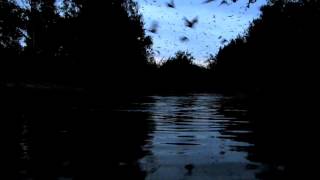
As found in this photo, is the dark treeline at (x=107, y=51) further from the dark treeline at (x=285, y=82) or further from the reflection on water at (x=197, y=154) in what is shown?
the reflection on water at (x=197, y=154)

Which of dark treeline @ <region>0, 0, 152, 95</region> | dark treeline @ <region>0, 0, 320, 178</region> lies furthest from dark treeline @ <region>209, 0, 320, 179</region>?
dark treeline @ <region>0, 0, 152, 95</region>

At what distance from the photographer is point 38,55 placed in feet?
235

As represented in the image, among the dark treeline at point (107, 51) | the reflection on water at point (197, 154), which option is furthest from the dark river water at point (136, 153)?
the dark treeline at point (107, 51)

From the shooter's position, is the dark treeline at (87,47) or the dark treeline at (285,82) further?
the dark treeline at (87,47)

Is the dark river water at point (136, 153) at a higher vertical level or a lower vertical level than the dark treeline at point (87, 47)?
lower

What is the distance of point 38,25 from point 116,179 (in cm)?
6691

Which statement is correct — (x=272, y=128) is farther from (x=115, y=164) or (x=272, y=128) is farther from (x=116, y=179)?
(x=116, y=179)

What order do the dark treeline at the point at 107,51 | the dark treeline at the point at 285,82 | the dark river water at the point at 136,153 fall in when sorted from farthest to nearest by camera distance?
the dark treeline at the point at 107,51 → the dark treeline at the point at 285,82 → the dark river water at the point at 136,153

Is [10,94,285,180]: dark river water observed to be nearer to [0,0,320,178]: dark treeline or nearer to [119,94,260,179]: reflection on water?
[119,94,260,179]: reflection on water

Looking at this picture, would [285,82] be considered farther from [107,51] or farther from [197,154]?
[197,154]

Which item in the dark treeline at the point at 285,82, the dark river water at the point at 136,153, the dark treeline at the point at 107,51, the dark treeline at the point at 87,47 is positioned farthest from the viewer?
the dark treeline at the point at 87,47

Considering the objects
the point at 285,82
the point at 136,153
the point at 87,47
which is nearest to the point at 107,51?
the point at 87,47

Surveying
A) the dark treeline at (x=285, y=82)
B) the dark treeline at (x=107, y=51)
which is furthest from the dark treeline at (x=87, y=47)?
the dark treeline at (x=285, y=82)

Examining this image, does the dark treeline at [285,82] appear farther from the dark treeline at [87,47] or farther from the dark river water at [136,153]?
the dark treeline at [87,47]
